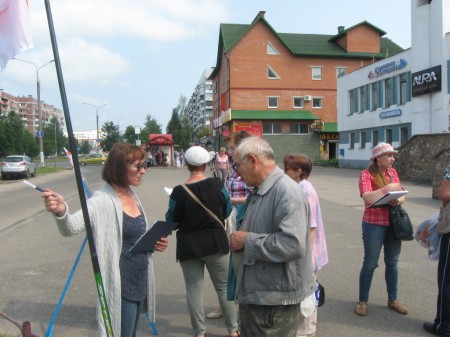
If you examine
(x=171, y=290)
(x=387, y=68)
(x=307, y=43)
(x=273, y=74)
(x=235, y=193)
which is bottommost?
(x=171, y=290)

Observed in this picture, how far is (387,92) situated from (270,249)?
30.4 m

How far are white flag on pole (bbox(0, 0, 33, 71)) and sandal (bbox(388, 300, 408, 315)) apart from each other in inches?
169

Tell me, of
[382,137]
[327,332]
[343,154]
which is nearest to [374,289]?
[327,332]

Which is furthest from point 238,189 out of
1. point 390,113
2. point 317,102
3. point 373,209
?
point 317,102

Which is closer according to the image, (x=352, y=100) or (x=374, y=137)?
(x=374, y=137)

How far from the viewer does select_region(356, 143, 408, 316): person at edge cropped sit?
4516mm

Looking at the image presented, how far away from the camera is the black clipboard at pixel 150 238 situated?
295 cm

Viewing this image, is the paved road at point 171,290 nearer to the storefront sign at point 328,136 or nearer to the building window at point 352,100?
the building window at point 352,100

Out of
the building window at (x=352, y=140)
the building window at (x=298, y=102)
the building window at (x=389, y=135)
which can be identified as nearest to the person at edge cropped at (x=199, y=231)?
the building window at (x=389, y=135)

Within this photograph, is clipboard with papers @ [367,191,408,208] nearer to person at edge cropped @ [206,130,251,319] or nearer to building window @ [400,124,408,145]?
person at edge cropped @ [206,130,251,319]

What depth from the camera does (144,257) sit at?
3.15 meters

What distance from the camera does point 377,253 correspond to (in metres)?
4.57

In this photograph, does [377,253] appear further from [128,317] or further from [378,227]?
[128,317]

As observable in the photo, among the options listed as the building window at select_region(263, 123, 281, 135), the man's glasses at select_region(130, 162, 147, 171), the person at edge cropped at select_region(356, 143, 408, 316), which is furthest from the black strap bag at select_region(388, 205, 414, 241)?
the building window at select_region(263, 123, 281, 135)
